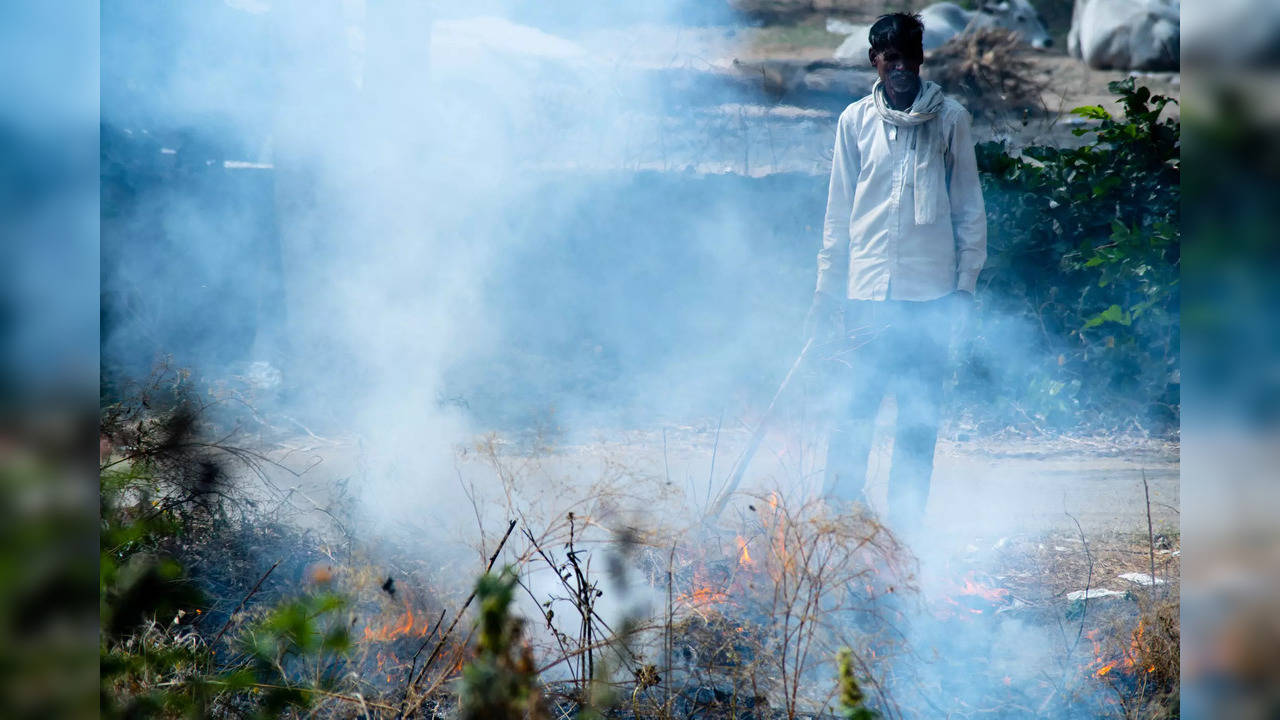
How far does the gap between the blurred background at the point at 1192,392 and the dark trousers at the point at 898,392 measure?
96.6 inches

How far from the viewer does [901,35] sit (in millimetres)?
3158

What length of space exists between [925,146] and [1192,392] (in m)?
2.51

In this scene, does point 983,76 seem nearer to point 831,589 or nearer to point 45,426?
point 831,589

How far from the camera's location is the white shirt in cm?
323

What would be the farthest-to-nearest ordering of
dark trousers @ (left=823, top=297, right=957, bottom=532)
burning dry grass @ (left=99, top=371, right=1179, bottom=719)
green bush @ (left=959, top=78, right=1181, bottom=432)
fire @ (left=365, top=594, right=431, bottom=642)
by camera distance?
green bush @ (left=959, top=78, right=1181, bottom=432), dark trousers @ (left=823, top=297, right=957, bottom=532), fire @ (left=365, top=594, right=431, bottom=642), burning dry grass @ (left=99, top=371, right=1179, bottom=719)

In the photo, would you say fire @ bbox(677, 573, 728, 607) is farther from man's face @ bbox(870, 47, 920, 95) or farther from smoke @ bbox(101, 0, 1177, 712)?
man's face @ bbox(870, 47, 920, 95)

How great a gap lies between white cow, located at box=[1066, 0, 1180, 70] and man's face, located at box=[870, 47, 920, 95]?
4.34m

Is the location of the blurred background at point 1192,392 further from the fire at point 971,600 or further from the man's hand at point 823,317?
the man's hand at point 823,317

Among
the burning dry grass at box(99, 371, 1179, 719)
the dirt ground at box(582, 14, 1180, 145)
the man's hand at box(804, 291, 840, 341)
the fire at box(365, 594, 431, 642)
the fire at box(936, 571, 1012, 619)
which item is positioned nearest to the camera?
the burning dry grass at box(99, 371, 1179, 719)

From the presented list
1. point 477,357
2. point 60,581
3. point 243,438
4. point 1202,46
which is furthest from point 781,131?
point 60,581

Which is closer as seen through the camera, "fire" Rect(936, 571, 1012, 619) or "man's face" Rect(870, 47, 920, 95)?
"fire" Rect(936, 571, 1012, 619)

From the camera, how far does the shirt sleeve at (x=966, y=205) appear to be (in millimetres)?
3258

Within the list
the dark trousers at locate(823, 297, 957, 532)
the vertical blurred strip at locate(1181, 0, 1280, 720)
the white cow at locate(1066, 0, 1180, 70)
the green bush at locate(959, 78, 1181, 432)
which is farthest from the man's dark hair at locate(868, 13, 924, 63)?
the white cow at locate(1066, 0, 1180, 70)

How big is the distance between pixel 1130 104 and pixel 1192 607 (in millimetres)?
4761
